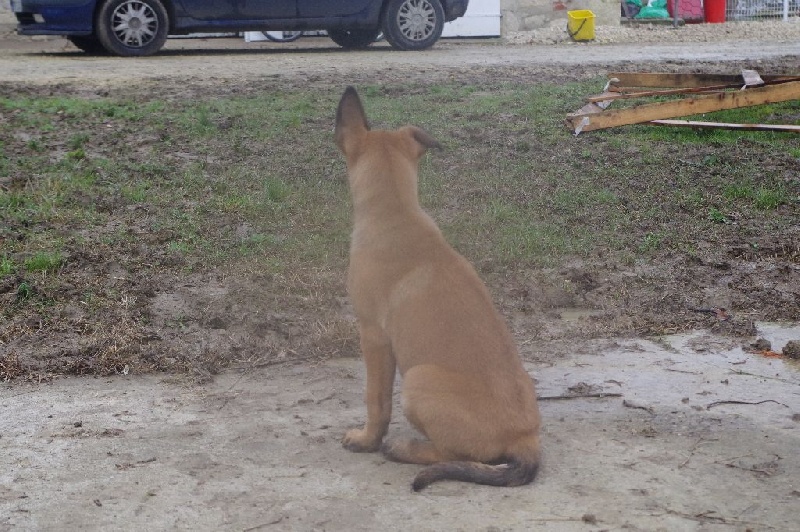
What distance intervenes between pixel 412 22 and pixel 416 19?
9cm

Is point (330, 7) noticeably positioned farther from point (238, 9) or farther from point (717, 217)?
point (717, 217)

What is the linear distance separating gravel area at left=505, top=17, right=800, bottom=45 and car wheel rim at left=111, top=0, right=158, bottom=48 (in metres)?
8.23

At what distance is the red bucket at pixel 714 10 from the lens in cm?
2673

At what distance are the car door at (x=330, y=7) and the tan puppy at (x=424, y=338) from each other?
41.2 feet

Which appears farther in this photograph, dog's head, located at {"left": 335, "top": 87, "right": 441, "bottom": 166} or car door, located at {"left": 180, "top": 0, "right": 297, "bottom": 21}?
car door, located at {"left": 180, "top": 0, "right": 297, "bottom": 21}

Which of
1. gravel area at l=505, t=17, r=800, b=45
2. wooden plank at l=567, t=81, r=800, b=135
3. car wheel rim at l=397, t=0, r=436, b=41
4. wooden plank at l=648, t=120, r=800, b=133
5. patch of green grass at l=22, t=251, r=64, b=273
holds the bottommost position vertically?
patch of green grass at l=22, t=251, r=64, b=273

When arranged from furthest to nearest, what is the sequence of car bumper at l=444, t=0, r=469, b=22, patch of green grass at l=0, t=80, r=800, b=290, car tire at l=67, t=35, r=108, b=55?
Result: car bumper at l=444, t=0, r=469, b=22 → car tire at l=67, t=35, r=108, b=55 → patch of green grass at l=0, t=80, r=800, b=290

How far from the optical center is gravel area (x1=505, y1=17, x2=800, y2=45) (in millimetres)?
21297

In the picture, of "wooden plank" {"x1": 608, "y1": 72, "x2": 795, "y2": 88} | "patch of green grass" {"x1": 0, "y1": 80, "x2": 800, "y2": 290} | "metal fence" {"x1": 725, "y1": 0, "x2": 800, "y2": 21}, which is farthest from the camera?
"metal fence" {"x1": 725, "y1": 0, "x2": 800, "y2": 21}

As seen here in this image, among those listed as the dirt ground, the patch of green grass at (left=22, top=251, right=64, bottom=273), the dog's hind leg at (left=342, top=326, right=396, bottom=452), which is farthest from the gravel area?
the dog's hind leg at (left=342, top=326, right=396, bottom=452)

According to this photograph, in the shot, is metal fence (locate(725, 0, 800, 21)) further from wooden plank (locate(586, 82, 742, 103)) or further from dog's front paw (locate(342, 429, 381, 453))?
dog's front paw (locate(342, 429, 381, 453))

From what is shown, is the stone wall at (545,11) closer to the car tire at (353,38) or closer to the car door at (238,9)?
the car tire at (353,38)

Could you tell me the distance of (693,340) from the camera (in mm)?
5453

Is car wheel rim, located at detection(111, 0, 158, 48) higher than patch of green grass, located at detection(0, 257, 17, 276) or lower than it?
higher
